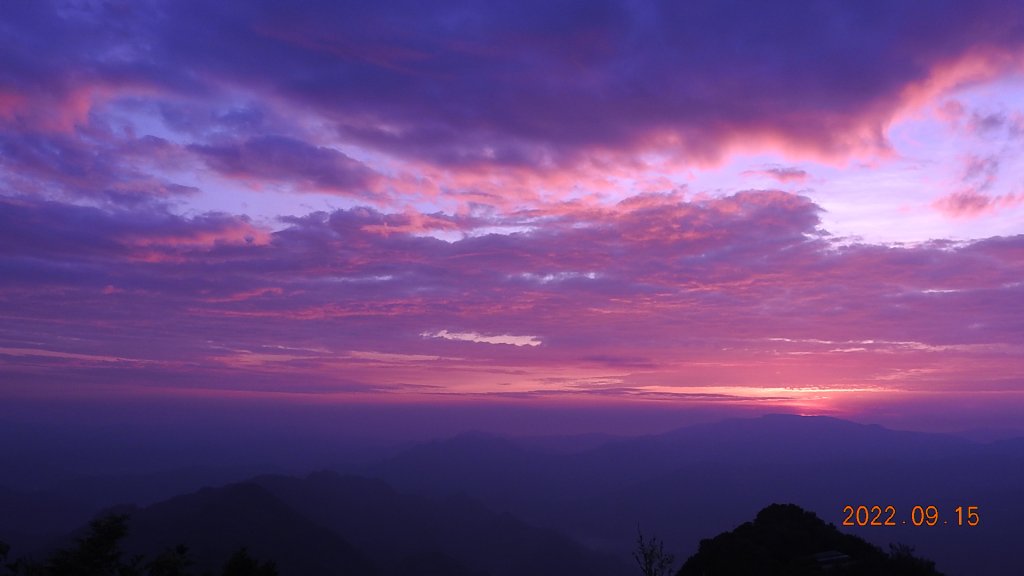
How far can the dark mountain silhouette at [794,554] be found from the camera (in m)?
38.2

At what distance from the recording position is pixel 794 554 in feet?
144

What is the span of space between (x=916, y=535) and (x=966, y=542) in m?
16.0

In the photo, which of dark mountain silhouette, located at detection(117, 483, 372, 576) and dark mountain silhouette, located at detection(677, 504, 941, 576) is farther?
dark mountain silhouette, located at detection(117, 483, 372, 576)

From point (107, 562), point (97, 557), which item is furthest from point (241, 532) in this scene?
point (97, 557)

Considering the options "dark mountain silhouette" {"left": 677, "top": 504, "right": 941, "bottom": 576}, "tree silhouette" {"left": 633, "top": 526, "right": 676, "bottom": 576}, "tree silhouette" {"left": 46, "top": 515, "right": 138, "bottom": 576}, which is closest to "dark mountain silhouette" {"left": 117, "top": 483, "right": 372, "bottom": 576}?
"dark mountain silhouette" {"left": 677, "top": 504, "right": 941, "bottom": 576}

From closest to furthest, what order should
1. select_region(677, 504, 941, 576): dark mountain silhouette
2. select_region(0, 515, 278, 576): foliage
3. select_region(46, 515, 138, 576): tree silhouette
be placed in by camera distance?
select_region(0, 515, 278, 576): foliage → select_region(46, 515, 138, 576): tree silhouette → select_region(677, 504, 941, 576): dark mountain silhouette

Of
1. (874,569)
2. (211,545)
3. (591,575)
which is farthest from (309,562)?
(874,569)

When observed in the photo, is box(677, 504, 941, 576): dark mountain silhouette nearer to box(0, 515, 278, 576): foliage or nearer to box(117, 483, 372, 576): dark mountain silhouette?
box(0, 515, 278, 576): foliage

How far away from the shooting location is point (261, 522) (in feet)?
545

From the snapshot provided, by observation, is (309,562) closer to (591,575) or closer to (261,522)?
(261,522)

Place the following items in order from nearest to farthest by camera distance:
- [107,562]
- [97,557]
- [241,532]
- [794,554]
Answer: [97,557] < [107,562] < [794,554] < [241,532]

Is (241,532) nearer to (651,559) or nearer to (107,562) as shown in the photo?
(107,562)

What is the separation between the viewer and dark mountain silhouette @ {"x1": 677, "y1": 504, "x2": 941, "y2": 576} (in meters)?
38.2

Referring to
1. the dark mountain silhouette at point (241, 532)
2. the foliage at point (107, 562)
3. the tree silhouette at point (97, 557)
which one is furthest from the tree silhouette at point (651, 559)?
the dark mountain silhouette at point (241, 532)
